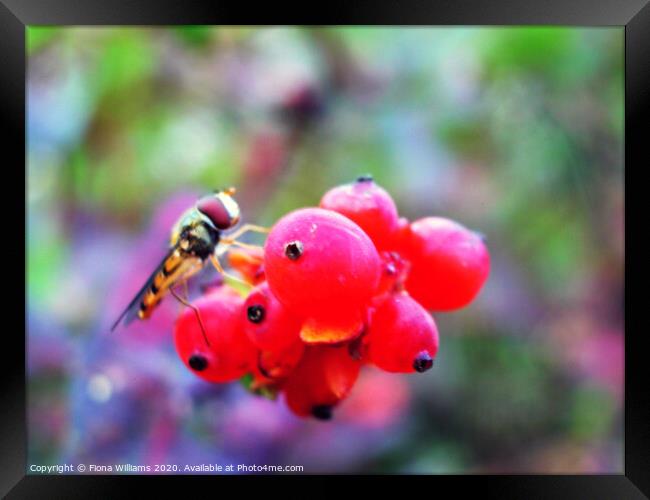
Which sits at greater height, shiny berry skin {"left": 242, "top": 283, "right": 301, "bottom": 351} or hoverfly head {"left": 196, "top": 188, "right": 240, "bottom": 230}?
hoverfly head {"left": 196, "top": 188, "right": 240, "bottom": 230}

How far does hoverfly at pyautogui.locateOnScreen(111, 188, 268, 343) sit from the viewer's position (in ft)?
6.83

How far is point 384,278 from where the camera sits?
71.8 inches

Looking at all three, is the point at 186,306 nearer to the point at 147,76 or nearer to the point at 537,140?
the point at 147,76

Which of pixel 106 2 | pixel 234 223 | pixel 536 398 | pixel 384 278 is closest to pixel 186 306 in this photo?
pixel 234 223

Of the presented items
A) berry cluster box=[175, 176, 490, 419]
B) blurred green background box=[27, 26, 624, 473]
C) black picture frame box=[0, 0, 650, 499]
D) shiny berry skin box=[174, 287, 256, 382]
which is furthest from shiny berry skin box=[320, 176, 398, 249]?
blurred green background box=[27, 26, 624, 473]

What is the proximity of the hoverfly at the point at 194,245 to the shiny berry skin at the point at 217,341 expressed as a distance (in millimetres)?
147

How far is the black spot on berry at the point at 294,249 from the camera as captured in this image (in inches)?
64.6

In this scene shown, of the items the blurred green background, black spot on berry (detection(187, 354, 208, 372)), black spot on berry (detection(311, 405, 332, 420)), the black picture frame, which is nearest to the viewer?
black spot on berry (detection(187, 354, 208, 372))

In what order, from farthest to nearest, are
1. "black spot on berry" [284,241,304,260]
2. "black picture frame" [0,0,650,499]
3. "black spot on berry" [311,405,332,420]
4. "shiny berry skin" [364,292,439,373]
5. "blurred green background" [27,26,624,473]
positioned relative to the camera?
1. "blurred green background" [27,26,624,473]
2. "black picture frame" [0,0,650,499]
3. "black spot on berry" [311,405,332,420]
4. "shiny berry skin" [364,292,439,373]
5. "black spot on berry" [284,241,304,260]

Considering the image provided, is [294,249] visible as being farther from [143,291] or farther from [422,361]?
[143,291]

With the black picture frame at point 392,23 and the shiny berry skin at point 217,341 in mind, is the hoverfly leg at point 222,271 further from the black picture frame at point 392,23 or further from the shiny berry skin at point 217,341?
the black picture frame at point 392,23

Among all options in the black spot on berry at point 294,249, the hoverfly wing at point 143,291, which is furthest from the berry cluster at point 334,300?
the hoverfly wing at point 143,291

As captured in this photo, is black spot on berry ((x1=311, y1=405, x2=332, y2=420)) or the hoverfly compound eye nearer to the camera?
black spot on berry ((x1=311, y1=405, x2=332, y2=420))

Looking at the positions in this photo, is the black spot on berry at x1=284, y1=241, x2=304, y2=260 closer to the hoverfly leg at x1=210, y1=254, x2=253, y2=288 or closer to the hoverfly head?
the hoverfly leg at x1=210, y1=254, x2=253, y2=288
